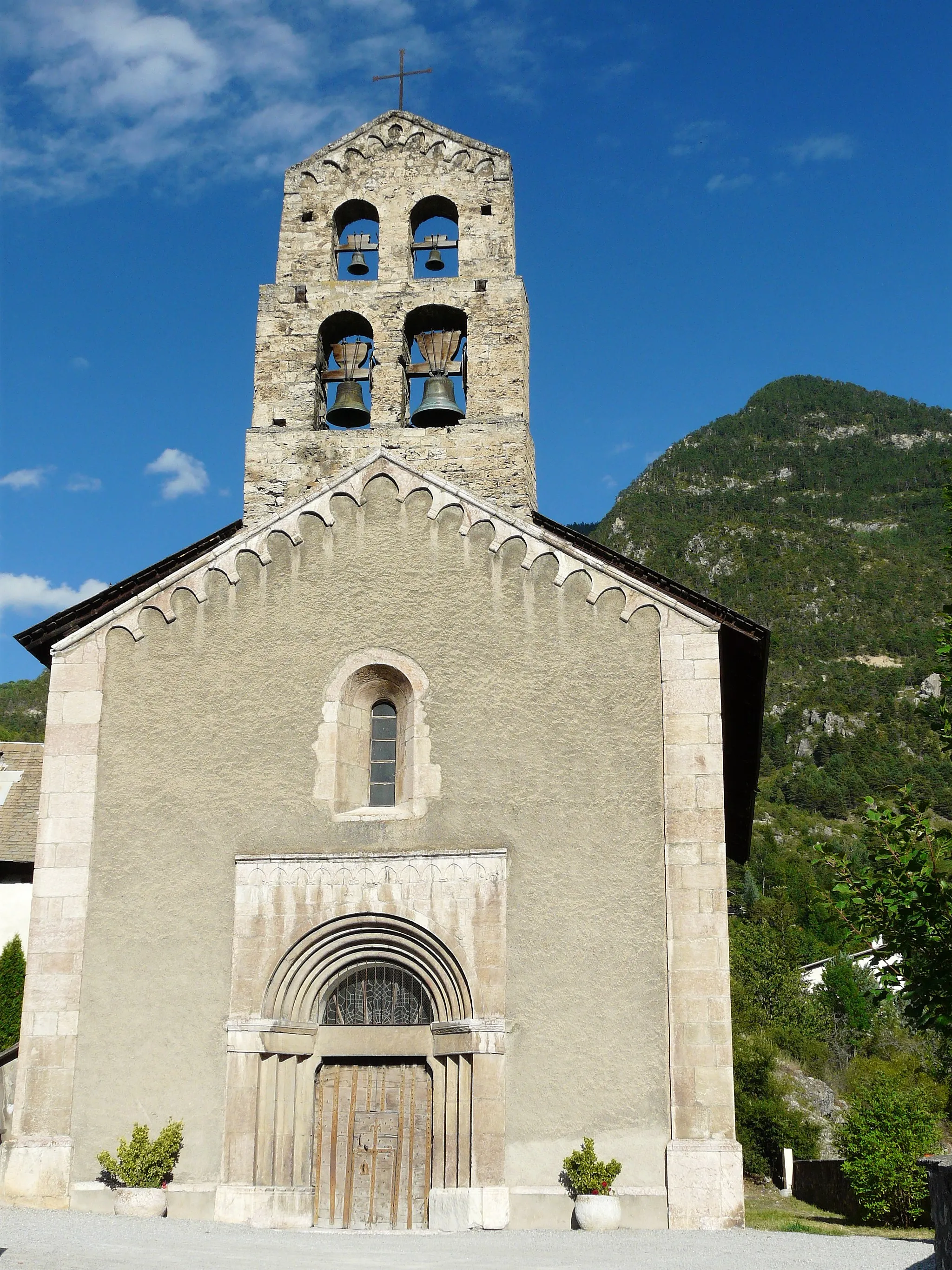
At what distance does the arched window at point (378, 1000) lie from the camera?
535 inches

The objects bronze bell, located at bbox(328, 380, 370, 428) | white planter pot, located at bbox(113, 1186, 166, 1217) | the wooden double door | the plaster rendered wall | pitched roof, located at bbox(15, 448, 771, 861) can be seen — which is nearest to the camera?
white planter pot, located at bbox(113, 1186, 166, 1217)

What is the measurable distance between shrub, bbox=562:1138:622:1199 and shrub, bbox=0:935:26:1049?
1321 centimetres

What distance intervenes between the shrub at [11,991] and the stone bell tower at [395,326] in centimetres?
1064

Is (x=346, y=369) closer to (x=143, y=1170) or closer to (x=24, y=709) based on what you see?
(x=143, y=1170)

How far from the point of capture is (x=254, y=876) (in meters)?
13.8

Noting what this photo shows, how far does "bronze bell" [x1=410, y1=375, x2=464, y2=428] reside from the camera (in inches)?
664

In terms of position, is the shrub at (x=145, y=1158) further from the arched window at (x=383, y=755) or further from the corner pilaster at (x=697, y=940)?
the corner pilaster at (x=697, y=940)

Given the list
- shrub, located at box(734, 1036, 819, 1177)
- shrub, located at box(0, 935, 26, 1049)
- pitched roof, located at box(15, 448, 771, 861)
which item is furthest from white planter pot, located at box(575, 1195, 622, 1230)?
shrub, located at box(734, 1036, 819, 1177)

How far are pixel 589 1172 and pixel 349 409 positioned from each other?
10.1 m

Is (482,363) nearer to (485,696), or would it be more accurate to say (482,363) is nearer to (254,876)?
(485,696)

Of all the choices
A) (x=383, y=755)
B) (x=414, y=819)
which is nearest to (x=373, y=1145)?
(x=414, y=819)

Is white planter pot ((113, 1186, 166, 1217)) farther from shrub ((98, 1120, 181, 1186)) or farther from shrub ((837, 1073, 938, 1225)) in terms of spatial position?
shrub ((837, 1073, 938, 1225))

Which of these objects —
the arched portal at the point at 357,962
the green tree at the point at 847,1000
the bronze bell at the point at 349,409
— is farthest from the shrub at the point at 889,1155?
the green tree at the point at 847,1000

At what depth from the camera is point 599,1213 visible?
1187cm
